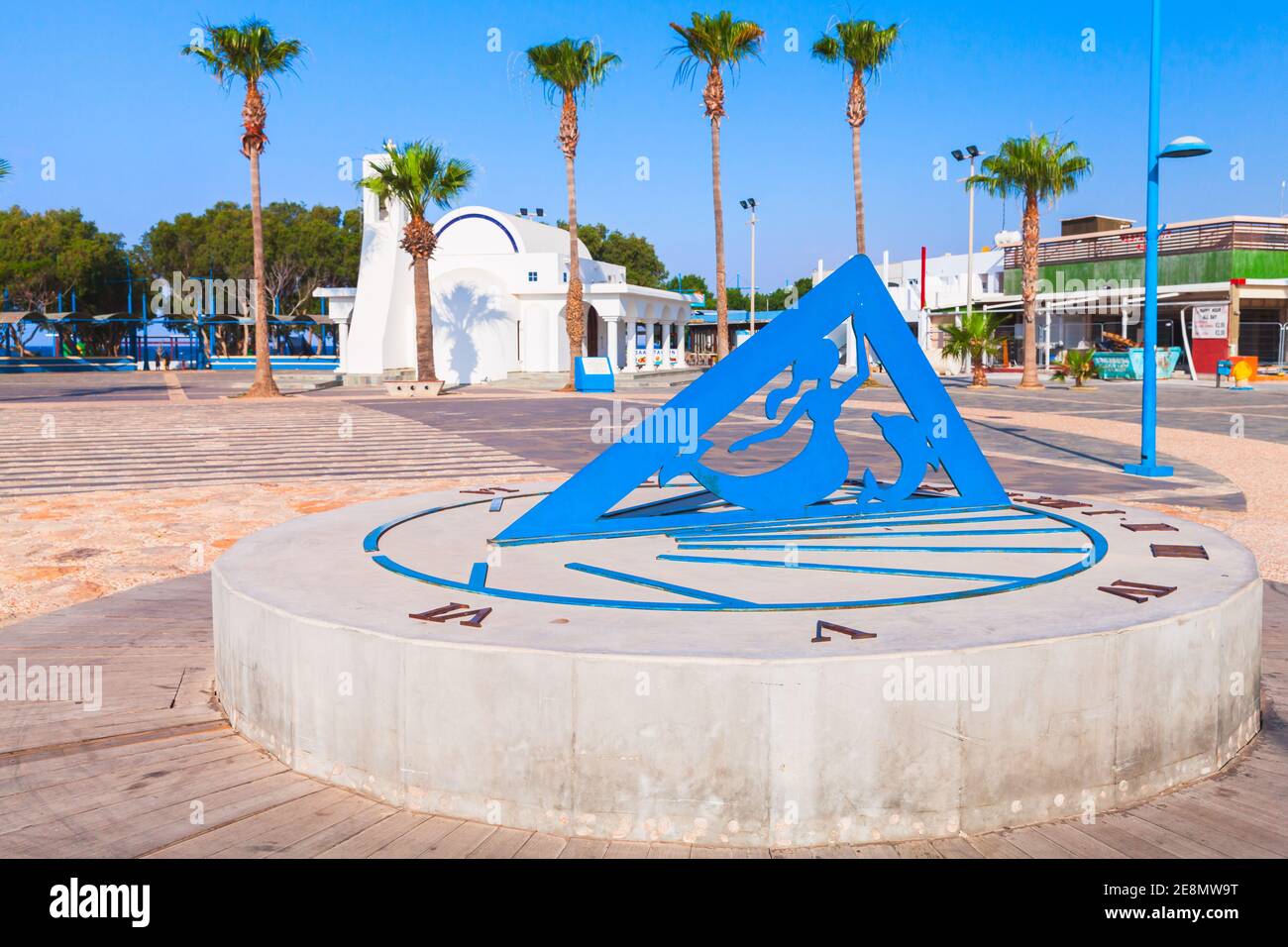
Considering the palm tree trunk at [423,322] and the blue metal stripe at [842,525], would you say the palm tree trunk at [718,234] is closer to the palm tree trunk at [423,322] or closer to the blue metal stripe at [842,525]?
the palm tree trunk at [423,322]

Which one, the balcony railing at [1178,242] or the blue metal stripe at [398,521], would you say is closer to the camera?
the blue metal stripe at [398,521]

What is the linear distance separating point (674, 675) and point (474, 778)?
82cm

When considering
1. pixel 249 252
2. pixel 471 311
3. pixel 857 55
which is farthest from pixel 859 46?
pixel 249 252

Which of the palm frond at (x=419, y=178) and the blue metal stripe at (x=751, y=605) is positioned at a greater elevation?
the palm frond at (x=419, y=178)

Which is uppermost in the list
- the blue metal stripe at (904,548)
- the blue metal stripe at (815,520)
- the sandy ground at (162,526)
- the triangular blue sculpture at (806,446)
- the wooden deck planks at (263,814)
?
the triangular blue sculpture at (806,446)

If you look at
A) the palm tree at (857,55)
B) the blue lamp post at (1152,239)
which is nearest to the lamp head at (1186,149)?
the blue lamp post at (1152,239)

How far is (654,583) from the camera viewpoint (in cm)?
524

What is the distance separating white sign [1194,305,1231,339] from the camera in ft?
139

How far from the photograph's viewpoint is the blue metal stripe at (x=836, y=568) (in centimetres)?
529

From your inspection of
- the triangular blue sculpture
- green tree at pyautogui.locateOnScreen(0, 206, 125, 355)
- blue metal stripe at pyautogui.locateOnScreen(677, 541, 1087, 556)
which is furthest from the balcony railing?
green tree at pyautogui.locateOnScreen(0, 206, 125, 355)

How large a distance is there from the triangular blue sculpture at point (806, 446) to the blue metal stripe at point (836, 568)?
48 centimetres

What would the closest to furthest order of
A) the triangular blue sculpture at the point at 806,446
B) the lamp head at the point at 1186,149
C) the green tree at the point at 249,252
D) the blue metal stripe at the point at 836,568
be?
the blue metal stripe at the point at 836,568 → the triangular blue sculpture at the point at 806,446 → the lamp head at the point at 1186,149 → the green tree at the point at 249,252

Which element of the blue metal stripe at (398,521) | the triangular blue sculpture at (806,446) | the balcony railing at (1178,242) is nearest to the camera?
the triangular blue sculpture at (806,446)
